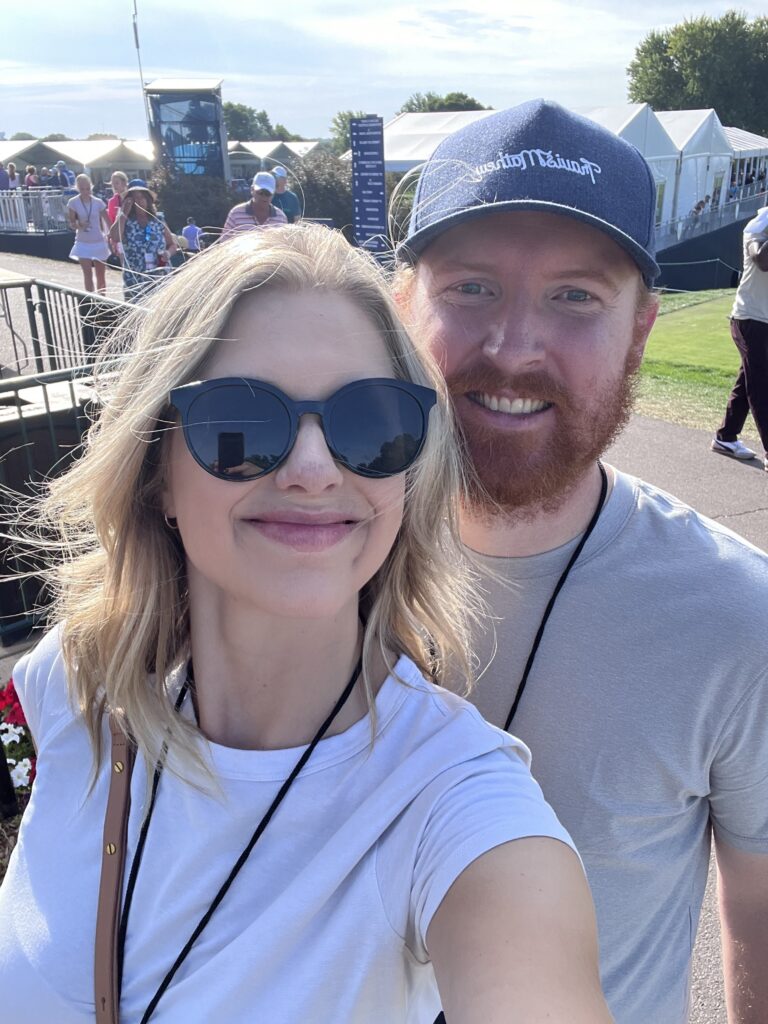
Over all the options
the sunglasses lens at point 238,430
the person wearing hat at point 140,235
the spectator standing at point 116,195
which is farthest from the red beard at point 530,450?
the spectator standing at point 116,195

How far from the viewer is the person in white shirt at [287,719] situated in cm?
102

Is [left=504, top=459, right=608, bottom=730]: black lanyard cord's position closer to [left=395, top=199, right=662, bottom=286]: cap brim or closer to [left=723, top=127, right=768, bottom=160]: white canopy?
[left=395, top=199, right=662, bottom=286]: cap brim

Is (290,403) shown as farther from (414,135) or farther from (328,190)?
(414,135)

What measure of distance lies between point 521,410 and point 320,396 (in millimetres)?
465

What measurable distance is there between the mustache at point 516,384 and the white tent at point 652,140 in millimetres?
18252

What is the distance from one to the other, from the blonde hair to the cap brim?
0.20m

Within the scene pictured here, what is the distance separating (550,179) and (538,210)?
0.07 meters

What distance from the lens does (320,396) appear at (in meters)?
1.15

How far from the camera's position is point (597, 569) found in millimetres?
1415

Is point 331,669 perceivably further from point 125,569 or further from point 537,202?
point 537,202

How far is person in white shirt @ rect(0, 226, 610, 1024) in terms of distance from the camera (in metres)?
1.02

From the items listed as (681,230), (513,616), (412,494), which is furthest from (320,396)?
(681,230)

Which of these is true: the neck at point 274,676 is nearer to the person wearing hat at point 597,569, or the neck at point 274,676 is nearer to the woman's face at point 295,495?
the woman's face at point 295,495

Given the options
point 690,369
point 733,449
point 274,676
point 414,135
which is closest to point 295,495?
point 274,676
